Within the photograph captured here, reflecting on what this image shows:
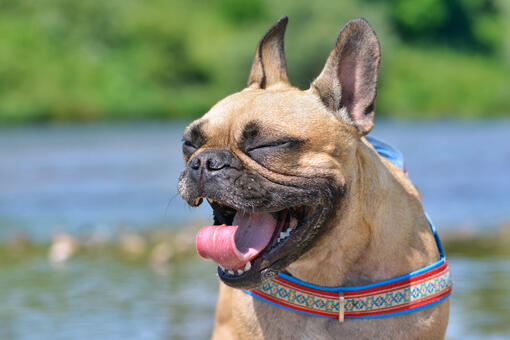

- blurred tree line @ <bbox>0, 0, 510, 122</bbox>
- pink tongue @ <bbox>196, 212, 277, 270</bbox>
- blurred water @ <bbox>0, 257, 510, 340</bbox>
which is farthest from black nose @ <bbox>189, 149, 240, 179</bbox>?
blurred tree line @ <bbox>0, 0, 510, 122</bbox>

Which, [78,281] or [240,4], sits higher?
[240,4]

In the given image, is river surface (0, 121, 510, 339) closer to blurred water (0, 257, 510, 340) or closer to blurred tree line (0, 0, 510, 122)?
blurred water (0, 257, 510, 340)

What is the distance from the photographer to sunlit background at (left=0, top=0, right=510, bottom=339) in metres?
6.33

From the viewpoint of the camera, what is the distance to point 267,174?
3285mm

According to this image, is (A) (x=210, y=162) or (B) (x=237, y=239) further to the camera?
(B) (x=237, y=239)

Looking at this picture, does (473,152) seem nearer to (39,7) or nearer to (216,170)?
(216,170)

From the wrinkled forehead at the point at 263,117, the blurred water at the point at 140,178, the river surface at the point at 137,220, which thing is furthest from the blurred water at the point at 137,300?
the wrinkled forehead at the point at 263,117

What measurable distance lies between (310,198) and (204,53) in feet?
130

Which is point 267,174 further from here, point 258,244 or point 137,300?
point 137,300

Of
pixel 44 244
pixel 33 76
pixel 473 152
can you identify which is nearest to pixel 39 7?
pixel 33 76

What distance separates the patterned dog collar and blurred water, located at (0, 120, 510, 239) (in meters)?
2.80

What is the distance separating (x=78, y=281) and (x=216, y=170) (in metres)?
4.13

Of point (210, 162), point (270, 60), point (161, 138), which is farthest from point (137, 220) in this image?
point (161, 138)

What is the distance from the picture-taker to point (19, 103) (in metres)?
35.6
